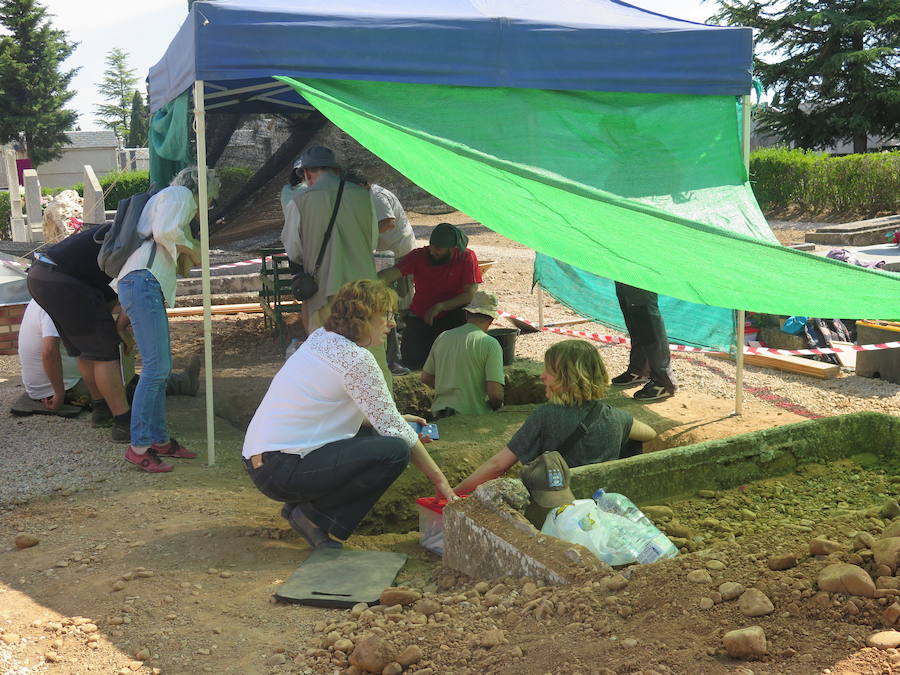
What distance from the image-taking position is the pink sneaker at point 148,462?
15.7 feet

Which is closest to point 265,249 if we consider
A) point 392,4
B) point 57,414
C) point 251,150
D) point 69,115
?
point 251,150

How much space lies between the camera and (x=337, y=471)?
12.1 feet

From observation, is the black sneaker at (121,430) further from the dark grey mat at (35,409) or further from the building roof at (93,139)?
the building roof at (93,139)

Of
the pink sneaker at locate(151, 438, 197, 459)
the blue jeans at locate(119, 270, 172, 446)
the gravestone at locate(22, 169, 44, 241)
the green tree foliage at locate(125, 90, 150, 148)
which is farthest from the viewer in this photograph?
the green tree foliage at locate(125, 90, 150, 148)

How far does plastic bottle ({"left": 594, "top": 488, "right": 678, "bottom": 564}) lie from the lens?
10.7ft

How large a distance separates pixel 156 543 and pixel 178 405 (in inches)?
105

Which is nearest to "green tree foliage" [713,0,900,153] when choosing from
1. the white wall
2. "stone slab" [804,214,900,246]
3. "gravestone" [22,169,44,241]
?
"stone slab" [804,214,900,246]

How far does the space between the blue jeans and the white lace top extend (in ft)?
4.26

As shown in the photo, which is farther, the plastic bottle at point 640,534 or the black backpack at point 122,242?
the black backpack at point 122,242

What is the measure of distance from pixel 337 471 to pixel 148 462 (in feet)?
5.25

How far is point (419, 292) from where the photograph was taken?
6.34 metres

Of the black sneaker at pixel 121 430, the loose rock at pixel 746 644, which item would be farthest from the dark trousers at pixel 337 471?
the black sneaker at pixel 121 430

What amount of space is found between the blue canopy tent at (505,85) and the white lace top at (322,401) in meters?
0.92

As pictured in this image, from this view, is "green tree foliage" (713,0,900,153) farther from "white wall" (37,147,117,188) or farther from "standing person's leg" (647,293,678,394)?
"white wall" (37,147,117,188)
